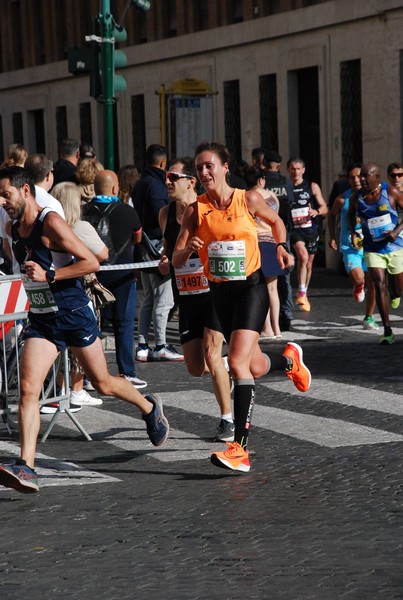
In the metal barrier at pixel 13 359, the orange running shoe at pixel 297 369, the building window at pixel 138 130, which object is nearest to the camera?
the orange running shoe at pixel 297 369

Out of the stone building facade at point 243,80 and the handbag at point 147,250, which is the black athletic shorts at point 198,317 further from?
the stone building facade at point 243,80

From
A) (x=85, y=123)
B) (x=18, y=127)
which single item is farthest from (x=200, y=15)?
(x=18, y=127)

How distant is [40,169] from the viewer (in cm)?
1162

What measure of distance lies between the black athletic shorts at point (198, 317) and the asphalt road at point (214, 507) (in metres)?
0.68

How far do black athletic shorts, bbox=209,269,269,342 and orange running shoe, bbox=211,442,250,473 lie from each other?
0.70 meters

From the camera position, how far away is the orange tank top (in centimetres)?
891

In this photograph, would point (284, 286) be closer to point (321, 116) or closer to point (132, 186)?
point (132, 186)

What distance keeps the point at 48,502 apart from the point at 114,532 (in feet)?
2.85

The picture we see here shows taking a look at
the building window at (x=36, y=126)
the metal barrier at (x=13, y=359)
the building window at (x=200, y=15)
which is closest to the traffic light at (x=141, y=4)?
the metal barrier at (x=13, y=359)

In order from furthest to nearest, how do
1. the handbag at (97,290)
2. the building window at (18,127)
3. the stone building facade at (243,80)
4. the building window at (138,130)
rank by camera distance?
1. the building window at (18,127)
2. the building window at (138,130)
3. the stone building facade at (243,80)
4. the handbag at (97,290)

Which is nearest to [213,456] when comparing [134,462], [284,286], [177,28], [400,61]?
[134,462]

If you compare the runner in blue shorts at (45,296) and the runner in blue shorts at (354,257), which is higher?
the runner in blue shorts at (45,296)

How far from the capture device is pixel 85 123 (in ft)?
149

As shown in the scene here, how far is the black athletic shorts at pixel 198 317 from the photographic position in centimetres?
Result: 973
